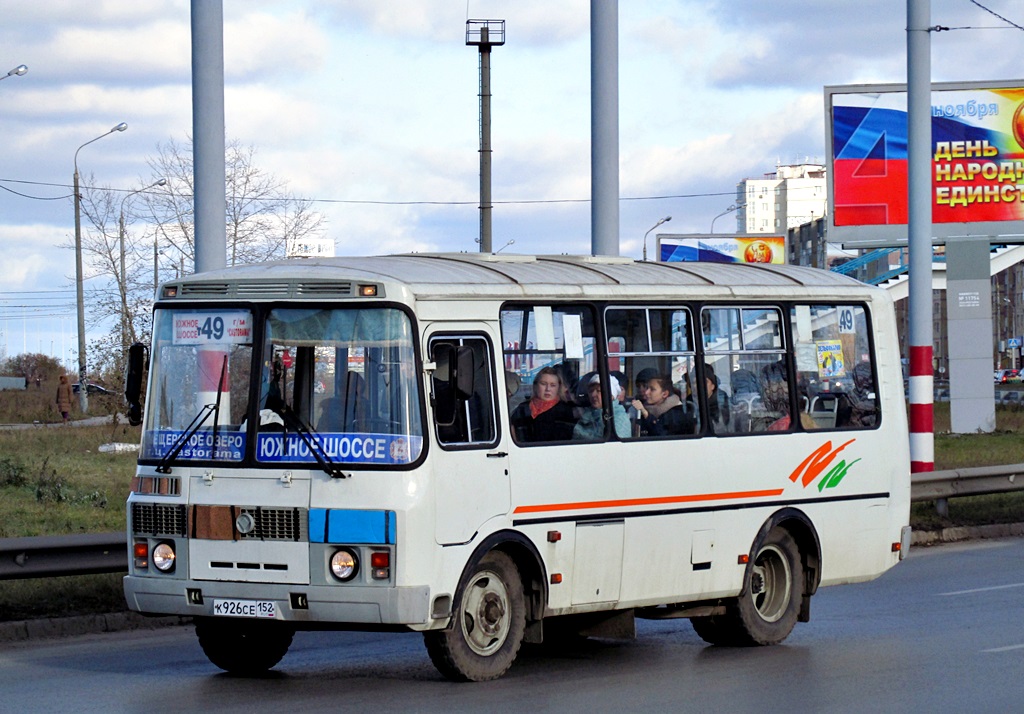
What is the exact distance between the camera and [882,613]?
1323cm

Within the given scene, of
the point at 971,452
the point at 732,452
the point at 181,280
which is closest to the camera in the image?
the point at 181,280

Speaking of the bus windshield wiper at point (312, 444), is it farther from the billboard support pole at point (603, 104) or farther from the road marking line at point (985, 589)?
the billboard support pole at point (603, 104)

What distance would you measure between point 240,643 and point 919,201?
44.1 ft

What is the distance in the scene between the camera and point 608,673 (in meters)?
10.4

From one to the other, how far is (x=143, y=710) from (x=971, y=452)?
23075mm

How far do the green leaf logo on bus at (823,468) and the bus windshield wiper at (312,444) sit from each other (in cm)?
411

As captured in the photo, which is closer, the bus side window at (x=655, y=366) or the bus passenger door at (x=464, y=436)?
the bus passenger door at (x=464, y=436)

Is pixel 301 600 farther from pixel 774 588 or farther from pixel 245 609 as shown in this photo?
pixel 774 588

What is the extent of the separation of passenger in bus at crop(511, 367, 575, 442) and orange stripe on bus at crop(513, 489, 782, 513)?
434 millimetres

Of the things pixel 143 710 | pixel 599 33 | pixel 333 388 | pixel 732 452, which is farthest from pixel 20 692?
pixel 599 33

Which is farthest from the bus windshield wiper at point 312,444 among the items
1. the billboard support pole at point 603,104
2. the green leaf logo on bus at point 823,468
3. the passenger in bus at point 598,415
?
the billboard support pole at point 603,104

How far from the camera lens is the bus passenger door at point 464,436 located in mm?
9461

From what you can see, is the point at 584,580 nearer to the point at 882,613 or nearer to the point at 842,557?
the point at 842,557

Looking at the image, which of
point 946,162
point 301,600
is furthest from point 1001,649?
point 946,162
